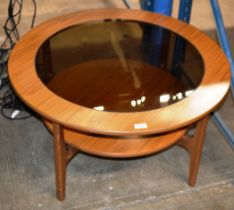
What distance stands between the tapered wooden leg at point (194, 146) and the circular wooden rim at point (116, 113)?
0.63 feet

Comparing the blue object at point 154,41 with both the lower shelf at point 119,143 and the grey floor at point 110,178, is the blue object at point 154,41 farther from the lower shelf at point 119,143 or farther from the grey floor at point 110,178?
the grey floor at point 110,178

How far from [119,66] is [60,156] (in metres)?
0.49

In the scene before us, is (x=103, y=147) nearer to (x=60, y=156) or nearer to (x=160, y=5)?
(x=60, y=156)

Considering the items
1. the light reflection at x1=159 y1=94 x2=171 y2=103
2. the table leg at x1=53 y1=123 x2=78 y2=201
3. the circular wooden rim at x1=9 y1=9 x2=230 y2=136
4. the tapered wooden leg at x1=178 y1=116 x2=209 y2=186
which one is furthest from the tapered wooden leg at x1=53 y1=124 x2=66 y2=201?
the tapered wooden leg at x1=178 y1=116 x2=209 y2=186

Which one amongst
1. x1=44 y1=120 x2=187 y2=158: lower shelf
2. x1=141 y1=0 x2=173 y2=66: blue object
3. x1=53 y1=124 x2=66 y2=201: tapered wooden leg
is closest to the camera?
x1=53 y1=124 x2=66 y2=201: tapered wooden leg

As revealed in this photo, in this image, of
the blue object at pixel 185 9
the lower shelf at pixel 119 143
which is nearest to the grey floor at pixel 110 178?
the lower shelf at pixel 119 143

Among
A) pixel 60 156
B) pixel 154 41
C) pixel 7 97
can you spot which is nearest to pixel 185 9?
pixel 154 41

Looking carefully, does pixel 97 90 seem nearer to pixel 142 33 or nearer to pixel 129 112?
pixel 129 112

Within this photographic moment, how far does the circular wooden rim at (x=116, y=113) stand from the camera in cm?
135

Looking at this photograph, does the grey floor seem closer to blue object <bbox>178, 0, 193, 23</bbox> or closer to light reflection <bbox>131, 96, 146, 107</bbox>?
light reflection <bbox>131, 96, 146, 107</bbox>

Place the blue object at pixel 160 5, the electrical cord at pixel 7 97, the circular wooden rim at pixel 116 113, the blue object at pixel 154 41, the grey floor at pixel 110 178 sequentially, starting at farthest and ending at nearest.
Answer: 1. the blue object at pixel 160 5
2. the electrical cord at pixel 7 97
3. the blue object at pixel 154 41
4. the grey floor at pixel 110 178
5. the circular wooden rim at pixel 116 113

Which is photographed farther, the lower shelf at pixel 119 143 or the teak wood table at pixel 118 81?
the lower shelf at pixel 119 143

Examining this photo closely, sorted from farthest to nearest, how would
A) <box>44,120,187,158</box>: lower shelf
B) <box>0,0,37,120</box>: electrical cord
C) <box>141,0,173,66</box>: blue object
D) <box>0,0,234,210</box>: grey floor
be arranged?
1. <box>0,0,37,120</box>: electrical cord
2. <box>141,0,173,66</box>: blue object
3. <box>0,0,234,210</box>: grey floor
4. <box>44,120,187,158</box>: lower shelf

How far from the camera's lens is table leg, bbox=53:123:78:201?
1500 mm
